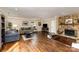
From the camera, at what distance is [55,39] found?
208 inches

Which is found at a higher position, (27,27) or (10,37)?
(27,27)

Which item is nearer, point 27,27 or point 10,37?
point 27,27

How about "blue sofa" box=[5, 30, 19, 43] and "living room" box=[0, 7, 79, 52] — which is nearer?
"living room" box=[0, 7, 79, 52]

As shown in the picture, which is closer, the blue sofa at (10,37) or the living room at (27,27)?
the living room at (27,27)

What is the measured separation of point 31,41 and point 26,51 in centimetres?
79
